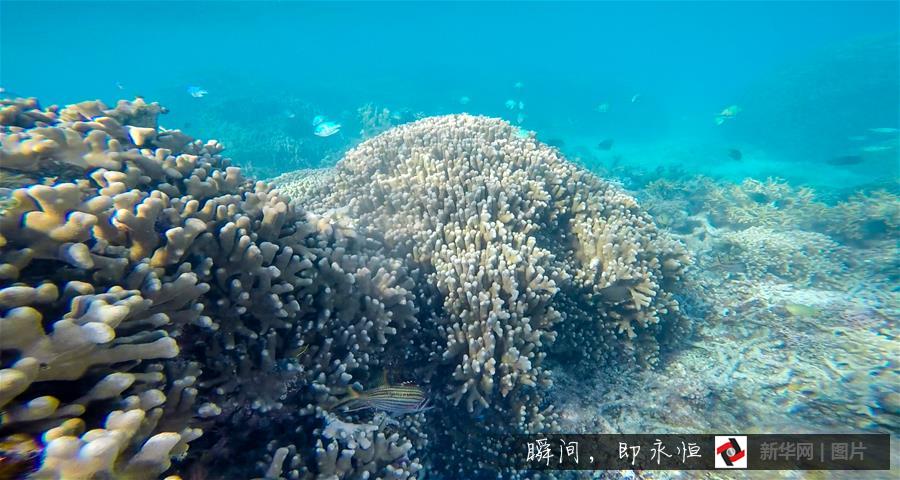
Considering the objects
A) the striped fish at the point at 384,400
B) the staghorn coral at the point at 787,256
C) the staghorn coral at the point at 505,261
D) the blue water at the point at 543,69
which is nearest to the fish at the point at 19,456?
the striped fish at the point at 384,400

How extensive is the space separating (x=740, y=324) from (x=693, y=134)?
46076 millimetres

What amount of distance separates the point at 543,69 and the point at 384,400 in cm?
5769

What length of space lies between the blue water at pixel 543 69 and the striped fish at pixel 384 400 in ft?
53.9

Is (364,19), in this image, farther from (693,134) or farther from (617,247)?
(617,247)

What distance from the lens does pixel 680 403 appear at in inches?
168

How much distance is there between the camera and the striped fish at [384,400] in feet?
9.64

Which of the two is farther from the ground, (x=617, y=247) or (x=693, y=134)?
(x=693, y=134)

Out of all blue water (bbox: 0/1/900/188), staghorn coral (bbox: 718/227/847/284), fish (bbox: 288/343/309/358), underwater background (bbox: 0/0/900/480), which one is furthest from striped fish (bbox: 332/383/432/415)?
blue water (bbox: 0/1/900/188)

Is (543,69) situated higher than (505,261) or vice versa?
(543,69)

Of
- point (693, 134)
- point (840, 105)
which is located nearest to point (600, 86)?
point (693, 134)

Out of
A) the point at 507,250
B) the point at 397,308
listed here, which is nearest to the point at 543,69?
the point at 507,250

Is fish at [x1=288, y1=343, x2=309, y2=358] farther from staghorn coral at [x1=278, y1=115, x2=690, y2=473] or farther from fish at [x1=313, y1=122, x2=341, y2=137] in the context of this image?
fish at [x1=313, y1=122, x2=341, y2=137]

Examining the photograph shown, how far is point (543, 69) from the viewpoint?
53438 millimetres

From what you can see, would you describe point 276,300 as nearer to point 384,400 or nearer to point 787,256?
point 384,400
